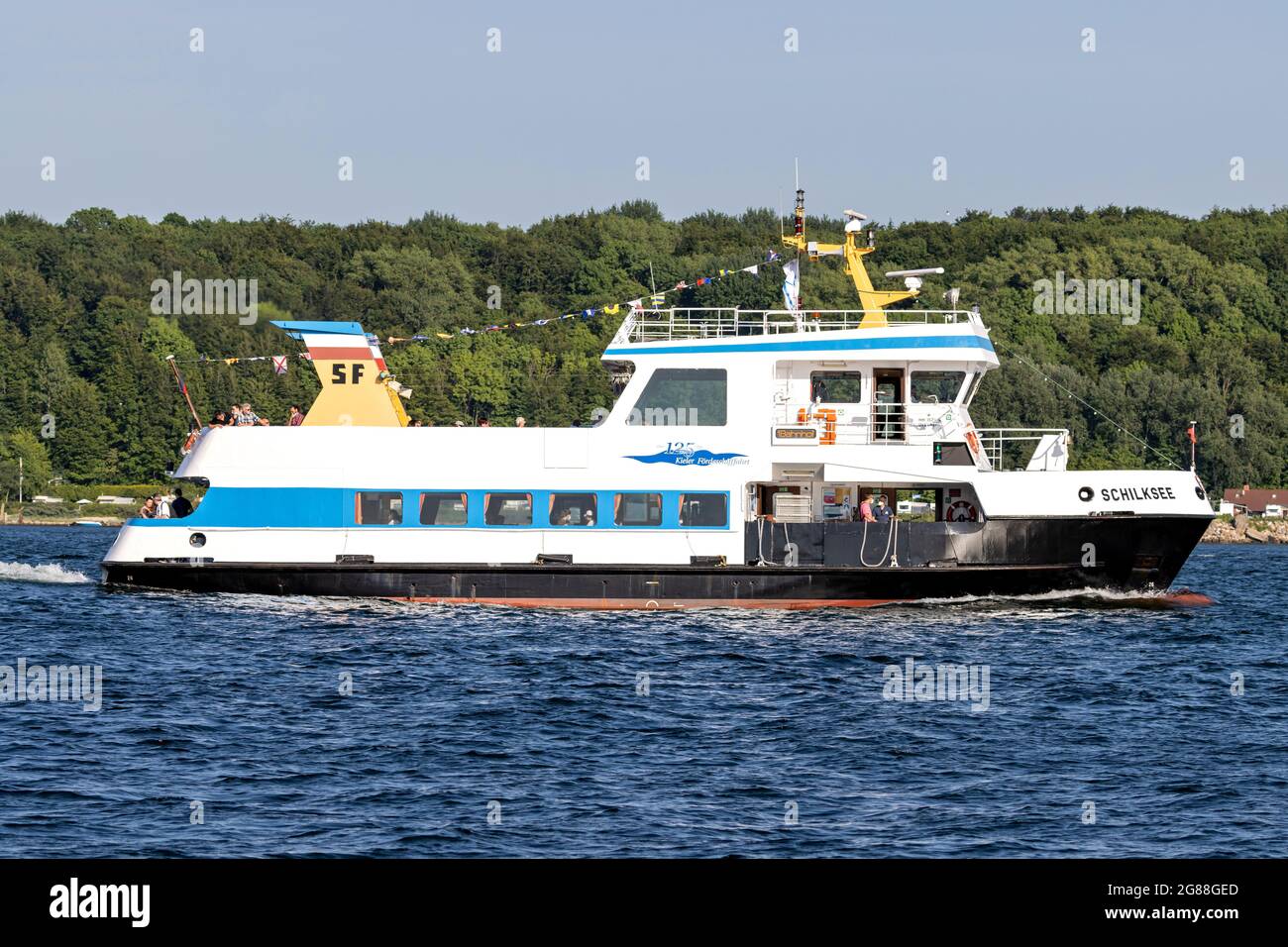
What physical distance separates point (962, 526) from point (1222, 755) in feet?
38.0

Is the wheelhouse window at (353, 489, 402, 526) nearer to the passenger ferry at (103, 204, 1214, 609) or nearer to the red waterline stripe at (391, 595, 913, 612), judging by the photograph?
the passenger ferry at (103, 204, 1214, 609)

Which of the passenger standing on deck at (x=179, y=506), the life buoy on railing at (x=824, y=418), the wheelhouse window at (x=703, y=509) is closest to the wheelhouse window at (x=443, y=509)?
the wheelhouse window at (x=703, y=509)

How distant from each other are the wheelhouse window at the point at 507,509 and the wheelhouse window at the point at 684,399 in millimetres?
2599

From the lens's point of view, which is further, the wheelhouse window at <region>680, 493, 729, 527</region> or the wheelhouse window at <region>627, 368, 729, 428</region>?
the wheelhouse window at <region>627, 368, 729, 428</region>

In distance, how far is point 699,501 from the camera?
30.6m

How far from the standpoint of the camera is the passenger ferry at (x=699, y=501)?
99.0 ft

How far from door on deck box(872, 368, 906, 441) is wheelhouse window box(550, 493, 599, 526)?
5.68 meters

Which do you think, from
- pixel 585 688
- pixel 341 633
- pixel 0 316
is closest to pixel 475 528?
pixel 341 633

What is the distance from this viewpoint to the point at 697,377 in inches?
1231

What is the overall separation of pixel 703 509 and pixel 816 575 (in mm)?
2475

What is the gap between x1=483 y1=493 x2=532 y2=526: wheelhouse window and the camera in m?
30.7

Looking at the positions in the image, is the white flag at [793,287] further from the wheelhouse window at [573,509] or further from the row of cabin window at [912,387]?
the wheelhouse window at [573,509]

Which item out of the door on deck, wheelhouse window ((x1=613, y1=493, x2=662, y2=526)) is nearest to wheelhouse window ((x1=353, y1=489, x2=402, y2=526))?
wheelhouse window ((x1=613, y1=493, x2=662, y2=526))

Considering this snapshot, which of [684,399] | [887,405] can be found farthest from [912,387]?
[684,399]
